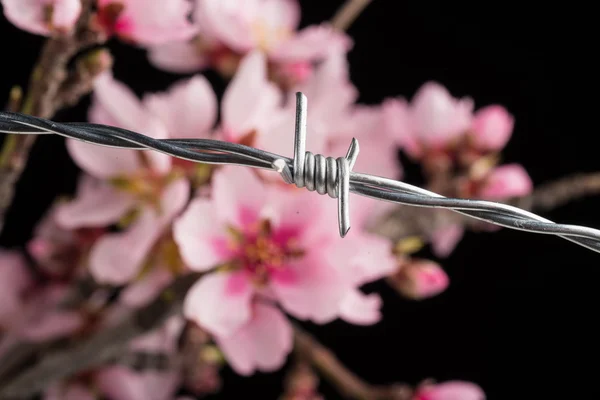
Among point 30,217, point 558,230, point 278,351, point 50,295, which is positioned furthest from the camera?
point 30,217

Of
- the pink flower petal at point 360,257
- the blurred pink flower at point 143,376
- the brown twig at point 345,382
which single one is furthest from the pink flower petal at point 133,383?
the pink flower petal at point 360,257

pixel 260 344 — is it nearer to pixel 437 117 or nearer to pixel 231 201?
pixel 231 201


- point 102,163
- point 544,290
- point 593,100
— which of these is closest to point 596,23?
point 593,100

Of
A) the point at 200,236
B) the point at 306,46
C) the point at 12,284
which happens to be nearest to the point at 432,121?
the point at 306,46

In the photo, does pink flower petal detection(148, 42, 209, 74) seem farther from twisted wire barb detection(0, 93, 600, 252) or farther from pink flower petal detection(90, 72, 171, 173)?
twisted wire barb detection(0, 93, 600, 252)

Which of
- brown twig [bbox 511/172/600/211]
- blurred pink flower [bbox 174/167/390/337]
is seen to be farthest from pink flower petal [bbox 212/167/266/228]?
brown twig [bbox 511/172/600/211]

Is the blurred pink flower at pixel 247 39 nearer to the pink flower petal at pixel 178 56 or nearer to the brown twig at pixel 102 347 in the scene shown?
the pink flower petal at pixel 178 56

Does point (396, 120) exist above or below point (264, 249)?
above

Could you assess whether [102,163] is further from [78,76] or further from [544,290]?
[544,290]
